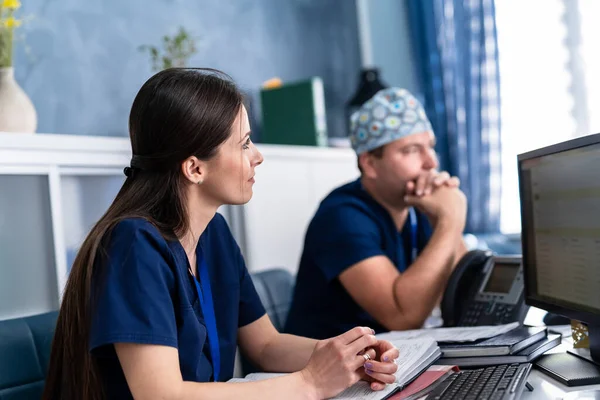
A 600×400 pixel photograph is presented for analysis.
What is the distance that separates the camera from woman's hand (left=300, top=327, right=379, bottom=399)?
1165 mm

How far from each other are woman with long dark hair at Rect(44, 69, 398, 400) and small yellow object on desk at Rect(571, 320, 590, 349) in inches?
16.9

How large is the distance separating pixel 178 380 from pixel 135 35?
6.43 feet

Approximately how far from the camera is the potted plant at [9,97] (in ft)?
6.26

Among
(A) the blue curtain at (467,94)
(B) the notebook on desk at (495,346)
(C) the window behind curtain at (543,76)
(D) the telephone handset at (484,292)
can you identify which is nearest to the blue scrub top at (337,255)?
(D) the telephone handset at (484,292)

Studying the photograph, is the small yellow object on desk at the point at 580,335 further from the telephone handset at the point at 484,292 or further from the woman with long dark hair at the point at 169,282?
the woman with long dark hair at the point at 169,282

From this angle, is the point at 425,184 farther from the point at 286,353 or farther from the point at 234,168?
the point at 234,168

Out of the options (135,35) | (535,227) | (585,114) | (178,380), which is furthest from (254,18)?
(178,380)

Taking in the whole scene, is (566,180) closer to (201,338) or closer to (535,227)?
(535,227)

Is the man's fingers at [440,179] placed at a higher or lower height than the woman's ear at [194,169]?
lower

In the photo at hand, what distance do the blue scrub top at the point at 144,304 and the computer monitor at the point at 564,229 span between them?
657 millimetres

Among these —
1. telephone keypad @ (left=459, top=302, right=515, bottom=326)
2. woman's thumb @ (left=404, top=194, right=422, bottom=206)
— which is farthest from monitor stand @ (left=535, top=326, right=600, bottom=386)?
woman's thumb @ (left=404, top=194, right=422, bottom=206)

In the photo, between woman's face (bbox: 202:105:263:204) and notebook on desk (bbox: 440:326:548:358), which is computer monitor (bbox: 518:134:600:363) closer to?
notebook on desk (bbox: 440:326:548:358)

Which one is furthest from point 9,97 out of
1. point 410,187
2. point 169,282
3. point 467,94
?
point 467,94

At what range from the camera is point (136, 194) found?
4.25ft
